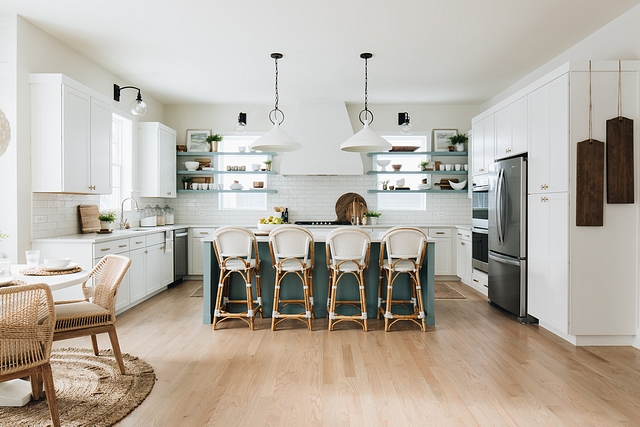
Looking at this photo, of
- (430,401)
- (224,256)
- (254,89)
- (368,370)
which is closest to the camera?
(430,401)

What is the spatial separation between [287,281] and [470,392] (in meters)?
2.33

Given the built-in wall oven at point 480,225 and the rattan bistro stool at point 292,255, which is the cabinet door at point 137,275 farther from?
the built-in wall oven at point 480,225

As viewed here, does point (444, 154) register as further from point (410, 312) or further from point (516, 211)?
point (410, 312)

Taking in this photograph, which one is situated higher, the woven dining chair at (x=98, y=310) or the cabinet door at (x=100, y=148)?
the cabinet door at (x=100, y=148)

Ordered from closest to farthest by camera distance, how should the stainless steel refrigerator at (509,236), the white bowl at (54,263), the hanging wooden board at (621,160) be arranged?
the white bowl at (54,263), the hanging wooden board at (621,160), the stainless steel refrigerator at (509,236)

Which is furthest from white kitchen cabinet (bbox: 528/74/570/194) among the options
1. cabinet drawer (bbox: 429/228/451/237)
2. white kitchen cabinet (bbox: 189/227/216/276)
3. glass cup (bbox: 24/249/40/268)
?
white kitchen cabinet (bbox: 189/227/216/276)

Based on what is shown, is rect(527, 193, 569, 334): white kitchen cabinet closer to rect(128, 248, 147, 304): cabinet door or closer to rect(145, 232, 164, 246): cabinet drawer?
rect(128, 248, 147, 304): cabinet door

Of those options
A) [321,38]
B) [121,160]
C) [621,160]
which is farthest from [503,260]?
[121,160]

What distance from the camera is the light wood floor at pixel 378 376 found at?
2477 mm

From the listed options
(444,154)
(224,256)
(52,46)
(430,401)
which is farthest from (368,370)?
(444,154)

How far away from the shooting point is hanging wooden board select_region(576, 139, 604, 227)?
3680mm

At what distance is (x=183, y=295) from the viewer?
5.96 m

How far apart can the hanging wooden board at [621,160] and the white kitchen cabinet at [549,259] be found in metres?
0.40

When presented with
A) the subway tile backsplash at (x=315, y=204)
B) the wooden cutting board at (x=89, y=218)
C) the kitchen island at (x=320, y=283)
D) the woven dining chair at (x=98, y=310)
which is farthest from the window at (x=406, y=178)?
the woven dining chair at (x=98, y=310)
